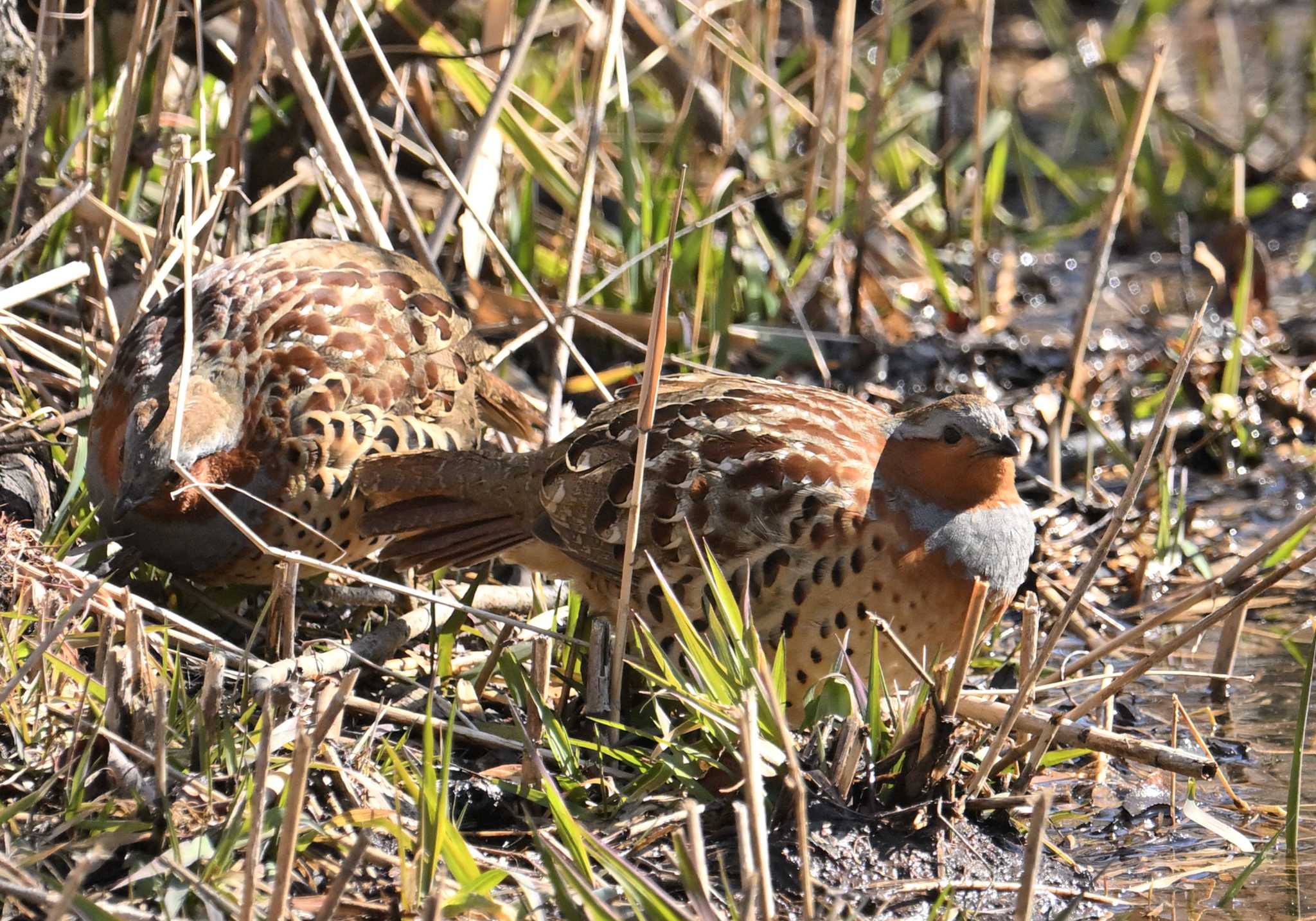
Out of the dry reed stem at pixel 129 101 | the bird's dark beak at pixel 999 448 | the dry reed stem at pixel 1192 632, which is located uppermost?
the dry reed stem at pixel 129 101

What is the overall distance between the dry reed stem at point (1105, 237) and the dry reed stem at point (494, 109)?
72.0 inches

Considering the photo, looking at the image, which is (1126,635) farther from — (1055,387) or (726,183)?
(726,183)

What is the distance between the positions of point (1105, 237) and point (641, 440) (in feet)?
8.02

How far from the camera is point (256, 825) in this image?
2.68m

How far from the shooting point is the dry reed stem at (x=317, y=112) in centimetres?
437

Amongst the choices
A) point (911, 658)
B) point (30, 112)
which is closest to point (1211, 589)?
point (911, 658)

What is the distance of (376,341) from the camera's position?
186 inches

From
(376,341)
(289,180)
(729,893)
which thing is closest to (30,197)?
(289,180)

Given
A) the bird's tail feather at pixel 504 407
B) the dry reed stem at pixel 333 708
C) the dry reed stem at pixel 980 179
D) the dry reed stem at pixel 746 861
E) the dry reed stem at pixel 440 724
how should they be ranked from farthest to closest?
the dry reed stem at pixel 980 179
the bird's tail feather at pixel 504 407
the dry reed stem at pixel 440 724
the dry reed stem at pixel 333 708
the dry reed stem at pixel 746 861

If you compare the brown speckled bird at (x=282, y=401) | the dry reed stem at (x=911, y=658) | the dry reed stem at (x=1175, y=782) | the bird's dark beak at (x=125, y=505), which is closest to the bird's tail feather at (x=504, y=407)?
the brown speckled bird at (x=282, y=401)

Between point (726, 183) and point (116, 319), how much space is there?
2343 millimetres

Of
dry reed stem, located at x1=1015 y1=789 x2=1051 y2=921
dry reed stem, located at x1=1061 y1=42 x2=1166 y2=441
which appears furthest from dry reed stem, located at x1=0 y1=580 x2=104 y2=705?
dry reed stem, located at x1=1061 y1=42 x2=1166 y2=441

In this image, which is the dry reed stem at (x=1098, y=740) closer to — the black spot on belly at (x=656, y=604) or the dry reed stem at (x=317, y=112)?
the black spot on belly at (x=656, y=604)

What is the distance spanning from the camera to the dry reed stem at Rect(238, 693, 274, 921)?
101 inches
